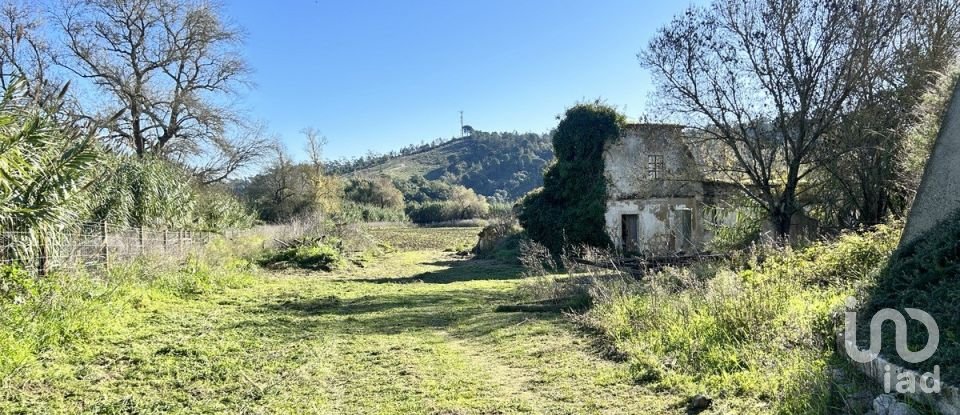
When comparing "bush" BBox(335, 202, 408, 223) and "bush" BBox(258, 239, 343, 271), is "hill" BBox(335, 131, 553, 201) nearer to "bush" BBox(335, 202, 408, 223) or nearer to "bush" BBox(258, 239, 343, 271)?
"bush" BBox(335, 202, 408, 223)

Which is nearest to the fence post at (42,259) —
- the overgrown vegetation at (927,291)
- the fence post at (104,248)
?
the fence post at (104,248)

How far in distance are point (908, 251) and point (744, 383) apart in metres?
2.18

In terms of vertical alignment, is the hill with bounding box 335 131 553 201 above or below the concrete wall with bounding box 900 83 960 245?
above

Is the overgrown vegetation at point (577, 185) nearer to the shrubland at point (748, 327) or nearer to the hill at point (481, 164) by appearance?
the shrubland at point (748, 327)

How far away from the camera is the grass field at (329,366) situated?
4.63 m

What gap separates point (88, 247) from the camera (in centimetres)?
941

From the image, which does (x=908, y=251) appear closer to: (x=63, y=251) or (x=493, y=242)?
(x=63, y=251)

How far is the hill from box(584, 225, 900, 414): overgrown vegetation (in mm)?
80584

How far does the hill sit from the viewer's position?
96375 millimetres

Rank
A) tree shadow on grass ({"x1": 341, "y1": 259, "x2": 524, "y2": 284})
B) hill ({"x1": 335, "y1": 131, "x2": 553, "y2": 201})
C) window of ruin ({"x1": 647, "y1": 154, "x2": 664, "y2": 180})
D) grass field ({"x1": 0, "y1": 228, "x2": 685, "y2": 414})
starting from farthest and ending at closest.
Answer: hill ({"x1": 335, "y1": 131, "x2": 553, "y2": 201})
window of ruin ({"x1": 647, "y1": 154, "x2": 664, "y2": 180})
tree shadow on grass ({"x1": 341, "y1": 259, "x2": 524, "y2": 284})
grass field ({"x1": 0, "y1": 228, "x2": 685, "y2": 414})

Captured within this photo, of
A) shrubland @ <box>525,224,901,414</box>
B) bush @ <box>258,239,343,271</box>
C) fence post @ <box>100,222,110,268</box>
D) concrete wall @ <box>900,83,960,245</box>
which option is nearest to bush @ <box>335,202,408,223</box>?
bush @ <box>258,239,343,271</box>

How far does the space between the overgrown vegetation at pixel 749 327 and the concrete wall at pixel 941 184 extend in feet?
1.99

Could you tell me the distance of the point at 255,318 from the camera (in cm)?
904

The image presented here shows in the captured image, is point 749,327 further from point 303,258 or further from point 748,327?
point 303,258
